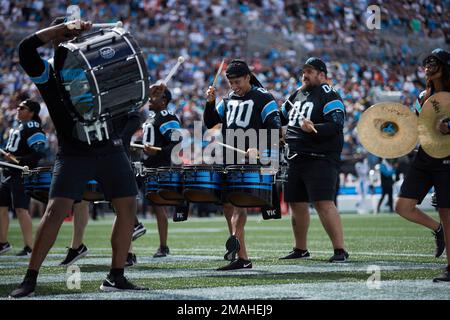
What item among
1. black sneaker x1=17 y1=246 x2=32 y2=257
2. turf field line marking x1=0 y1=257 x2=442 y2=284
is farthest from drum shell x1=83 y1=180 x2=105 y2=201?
black sneaker x1=17 y1=246 x2=32 y2=257

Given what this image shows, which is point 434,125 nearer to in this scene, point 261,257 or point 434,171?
point 434,171

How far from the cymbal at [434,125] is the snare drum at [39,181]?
424 centimetres

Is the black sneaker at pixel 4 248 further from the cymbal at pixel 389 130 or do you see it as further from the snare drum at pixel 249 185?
the cymbal at pixel 389 130

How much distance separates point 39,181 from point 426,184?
429cm

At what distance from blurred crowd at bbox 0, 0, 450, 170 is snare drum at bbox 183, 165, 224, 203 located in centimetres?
1718

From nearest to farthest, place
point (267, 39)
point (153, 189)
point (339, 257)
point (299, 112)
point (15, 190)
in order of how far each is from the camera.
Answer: point (339, 257)
point (299, 112)
point (153, 189)
point (15, 190)
point (267, 39)

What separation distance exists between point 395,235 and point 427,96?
6348 mm

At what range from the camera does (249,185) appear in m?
8.24

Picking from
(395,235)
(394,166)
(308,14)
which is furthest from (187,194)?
(308,14)

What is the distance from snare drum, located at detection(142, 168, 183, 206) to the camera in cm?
986

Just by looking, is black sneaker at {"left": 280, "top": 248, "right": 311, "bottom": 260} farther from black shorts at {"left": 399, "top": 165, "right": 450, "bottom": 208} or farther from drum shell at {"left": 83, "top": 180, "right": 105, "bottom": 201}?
black shorts at {"left": 399, "top": 165, "right": 450, "bottom": 208}

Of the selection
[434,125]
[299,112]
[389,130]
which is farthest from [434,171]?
[299,112]
